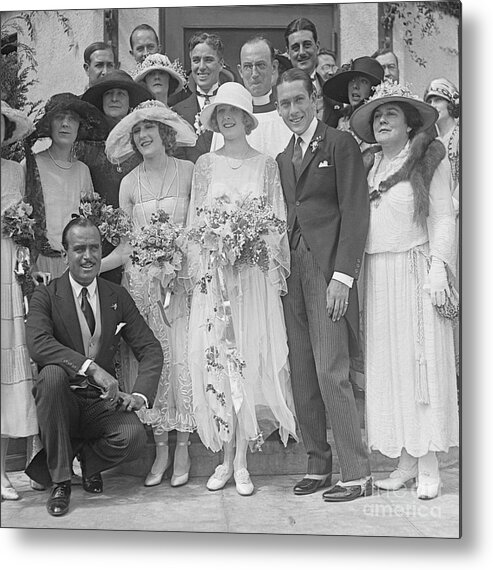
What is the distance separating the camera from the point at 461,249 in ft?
11.1

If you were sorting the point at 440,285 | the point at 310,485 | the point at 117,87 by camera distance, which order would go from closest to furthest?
the point at 440,285 < the point at 310,485 < the point at 117,87

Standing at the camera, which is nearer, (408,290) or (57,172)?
(408,290)

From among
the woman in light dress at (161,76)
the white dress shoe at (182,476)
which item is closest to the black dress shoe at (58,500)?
the white dress shoe at (182,476)

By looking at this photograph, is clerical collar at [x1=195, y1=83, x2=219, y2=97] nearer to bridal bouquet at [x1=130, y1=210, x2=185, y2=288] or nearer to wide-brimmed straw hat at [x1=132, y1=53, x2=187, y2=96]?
wide-brimmed straw hat at [x1=132, y1=53, x2=187, y2=96]

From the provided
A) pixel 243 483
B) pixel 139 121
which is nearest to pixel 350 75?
pixel 139 121

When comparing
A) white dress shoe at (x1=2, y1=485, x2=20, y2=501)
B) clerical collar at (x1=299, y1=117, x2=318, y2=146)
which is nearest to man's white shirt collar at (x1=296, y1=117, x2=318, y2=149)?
clerical collar at (x1=299, y1=117, x2=318, y2=146)

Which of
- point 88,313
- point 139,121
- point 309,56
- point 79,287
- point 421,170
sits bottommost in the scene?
point 88,313

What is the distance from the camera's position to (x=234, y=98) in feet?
11.5

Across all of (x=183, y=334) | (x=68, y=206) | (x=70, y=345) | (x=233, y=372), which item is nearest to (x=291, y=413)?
(x=233, y=372)

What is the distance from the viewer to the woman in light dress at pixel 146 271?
141 inches

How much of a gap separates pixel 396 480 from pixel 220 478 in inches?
27.5

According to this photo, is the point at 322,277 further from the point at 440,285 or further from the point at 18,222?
the point at 18,222

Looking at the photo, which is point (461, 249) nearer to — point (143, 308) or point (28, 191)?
point (143, 308)

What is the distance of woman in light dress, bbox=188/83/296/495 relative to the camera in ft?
11.5
